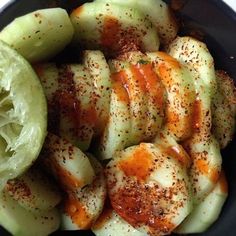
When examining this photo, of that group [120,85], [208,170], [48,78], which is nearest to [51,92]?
[48,78]

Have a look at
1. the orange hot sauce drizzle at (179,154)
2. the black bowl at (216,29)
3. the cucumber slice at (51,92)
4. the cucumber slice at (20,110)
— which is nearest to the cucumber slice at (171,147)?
the orange hot sauce drizzle at (179,154)

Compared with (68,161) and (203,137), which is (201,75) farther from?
(68,161)

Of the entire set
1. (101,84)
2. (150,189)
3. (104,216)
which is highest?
(101,84)

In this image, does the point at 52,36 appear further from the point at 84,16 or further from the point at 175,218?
the point at 175,218

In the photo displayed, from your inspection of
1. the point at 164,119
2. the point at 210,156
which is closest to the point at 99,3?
the point at 164,119

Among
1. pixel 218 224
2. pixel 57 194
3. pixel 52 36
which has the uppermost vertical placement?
pixel 52 36
